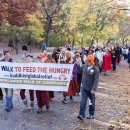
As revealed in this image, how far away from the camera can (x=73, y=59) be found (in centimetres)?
1448

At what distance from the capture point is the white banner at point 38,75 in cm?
1229

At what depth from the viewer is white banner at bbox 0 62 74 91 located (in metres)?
12.3

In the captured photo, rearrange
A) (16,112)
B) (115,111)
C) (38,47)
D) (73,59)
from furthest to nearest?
(38,47) → (73,59) → (115,111) → (16,112)

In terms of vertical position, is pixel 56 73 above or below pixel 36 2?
below

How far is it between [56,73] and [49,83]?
37 cm

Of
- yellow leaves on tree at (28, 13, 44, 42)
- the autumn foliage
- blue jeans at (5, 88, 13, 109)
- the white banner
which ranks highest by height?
the autumn foliage

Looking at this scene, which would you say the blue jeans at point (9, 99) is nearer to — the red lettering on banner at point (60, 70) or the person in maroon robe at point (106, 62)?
the red lettering on banner at point (60, 70)

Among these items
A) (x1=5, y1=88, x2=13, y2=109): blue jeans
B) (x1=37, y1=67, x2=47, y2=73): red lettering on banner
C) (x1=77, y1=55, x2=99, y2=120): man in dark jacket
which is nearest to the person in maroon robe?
(x1=37, y1=67, x2=47, y2=73): red lettering on banner

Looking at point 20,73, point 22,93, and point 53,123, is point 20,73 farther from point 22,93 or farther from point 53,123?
point 53,123

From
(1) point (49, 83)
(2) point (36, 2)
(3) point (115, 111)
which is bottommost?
(3) point (115, 111)

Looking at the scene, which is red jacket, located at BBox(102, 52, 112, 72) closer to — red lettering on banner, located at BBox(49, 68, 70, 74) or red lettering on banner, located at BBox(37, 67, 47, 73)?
red lettering on banner, located at BBox(49, 68, 70, 74)

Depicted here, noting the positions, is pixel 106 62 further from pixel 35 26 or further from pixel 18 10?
pixel 35 26

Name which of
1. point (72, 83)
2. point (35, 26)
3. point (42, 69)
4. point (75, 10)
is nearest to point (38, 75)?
point (42, 69)

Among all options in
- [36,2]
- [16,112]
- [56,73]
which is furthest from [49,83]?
[36,2]
